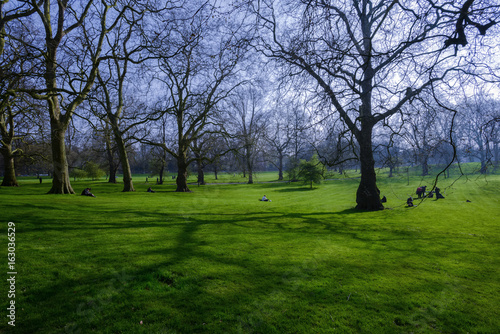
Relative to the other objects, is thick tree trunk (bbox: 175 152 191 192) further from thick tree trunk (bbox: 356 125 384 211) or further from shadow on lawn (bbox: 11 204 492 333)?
shadow on lawn (bbox: 11 204 492 333)

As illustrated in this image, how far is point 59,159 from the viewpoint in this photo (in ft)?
46.0

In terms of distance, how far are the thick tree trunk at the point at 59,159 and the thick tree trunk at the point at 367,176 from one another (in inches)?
653

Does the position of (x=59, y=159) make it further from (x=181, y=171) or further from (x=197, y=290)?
(x=197, y=290)

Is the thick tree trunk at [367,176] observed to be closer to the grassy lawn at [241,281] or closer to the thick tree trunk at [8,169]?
the grassy lawn at [241,281]

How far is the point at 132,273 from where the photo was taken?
154 inches

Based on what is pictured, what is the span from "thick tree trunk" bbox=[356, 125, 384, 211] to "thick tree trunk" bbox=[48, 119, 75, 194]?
1659cm

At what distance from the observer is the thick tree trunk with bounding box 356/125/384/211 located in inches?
449

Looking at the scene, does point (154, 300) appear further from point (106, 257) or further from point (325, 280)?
point (325, 280)

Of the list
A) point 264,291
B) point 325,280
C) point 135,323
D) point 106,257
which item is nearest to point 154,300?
point 135,323

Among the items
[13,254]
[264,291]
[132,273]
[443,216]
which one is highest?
[13,254]

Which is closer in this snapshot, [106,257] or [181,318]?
[181,318]

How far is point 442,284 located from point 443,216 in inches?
347

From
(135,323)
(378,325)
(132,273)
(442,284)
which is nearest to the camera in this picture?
(135,323)

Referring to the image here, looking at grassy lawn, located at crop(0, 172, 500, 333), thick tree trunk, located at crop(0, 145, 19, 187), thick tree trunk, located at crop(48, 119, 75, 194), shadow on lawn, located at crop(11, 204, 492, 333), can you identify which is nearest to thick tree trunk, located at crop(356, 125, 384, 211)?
grassy lawn, located at crop(0, 172, 500, 333)
